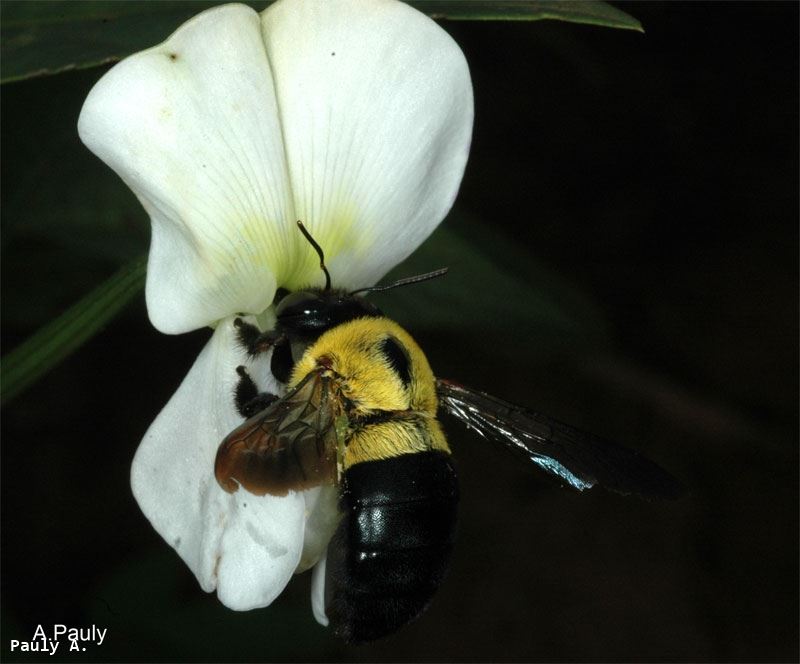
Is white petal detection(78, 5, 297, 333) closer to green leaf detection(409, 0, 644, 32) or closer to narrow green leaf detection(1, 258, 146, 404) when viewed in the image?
narrow green leaf detection(1, 258, 146, 404)

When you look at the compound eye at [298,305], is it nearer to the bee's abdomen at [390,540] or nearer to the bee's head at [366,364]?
the bee's head at [366,364]

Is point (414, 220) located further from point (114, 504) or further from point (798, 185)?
point (798, 185)

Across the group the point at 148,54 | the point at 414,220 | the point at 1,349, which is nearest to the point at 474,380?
the point at 1,349

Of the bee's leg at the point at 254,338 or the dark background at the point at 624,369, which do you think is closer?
the bee's leg at the point at 254,338

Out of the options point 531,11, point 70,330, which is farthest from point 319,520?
point 531,11

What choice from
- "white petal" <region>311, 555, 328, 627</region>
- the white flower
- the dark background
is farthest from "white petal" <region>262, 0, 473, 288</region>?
the dark background

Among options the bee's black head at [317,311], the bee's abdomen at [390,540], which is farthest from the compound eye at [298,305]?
the bee's abdomen at [390,540]

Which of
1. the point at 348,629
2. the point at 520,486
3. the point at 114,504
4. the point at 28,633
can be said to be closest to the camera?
the point at 348,629
